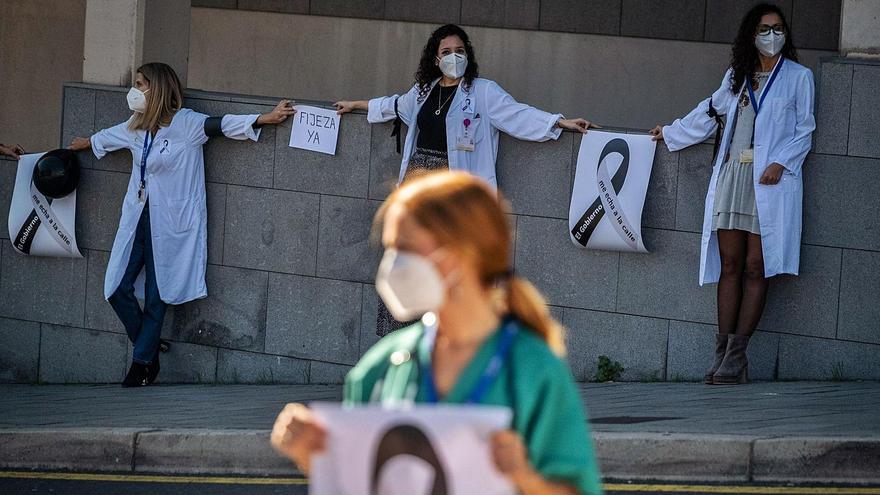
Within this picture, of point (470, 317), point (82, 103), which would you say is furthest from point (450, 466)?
point (82, 103)

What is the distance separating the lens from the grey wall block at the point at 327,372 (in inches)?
411

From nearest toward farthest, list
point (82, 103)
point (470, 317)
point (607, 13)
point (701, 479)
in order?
point (470, 317) → point (701, 479) → point (82, 103) → point (607, 13)

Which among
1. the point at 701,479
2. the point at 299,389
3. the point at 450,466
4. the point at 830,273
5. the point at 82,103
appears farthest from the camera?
the point at 82,103

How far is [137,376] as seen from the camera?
34.7 ft

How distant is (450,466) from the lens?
2.88m

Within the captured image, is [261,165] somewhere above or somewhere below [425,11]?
below

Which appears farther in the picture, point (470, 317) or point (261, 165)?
point (261, 165)

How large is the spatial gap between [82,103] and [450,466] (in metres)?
8.95

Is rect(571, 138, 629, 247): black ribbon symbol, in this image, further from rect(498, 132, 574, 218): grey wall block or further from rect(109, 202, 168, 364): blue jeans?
rect(109, 202, 168, 364): blue jeans

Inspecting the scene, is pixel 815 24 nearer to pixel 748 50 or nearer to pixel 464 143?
pixel 748 50

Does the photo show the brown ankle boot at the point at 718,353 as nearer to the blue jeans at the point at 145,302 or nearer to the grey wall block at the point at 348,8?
Result: the blue jeans at the point at 145,302

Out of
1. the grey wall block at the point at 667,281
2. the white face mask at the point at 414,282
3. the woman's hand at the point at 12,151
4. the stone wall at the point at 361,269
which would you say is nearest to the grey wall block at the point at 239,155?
the stone wall at the point at 361,269

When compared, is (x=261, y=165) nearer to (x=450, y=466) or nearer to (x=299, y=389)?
(x=299, y=389)

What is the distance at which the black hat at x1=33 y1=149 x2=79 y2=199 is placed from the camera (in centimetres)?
1105
